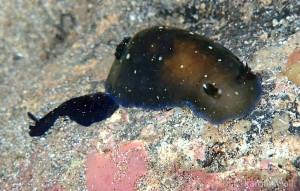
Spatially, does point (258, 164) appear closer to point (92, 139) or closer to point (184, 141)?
point (184, 141)

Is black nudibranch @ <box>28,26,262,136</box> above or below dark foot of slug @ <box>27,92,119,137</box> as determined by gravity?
above

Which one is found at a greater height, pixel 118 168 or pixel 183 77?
pixel 183 77

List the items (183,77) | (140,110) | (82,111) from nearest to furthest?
(183,77) < (140,110) < (82,111)

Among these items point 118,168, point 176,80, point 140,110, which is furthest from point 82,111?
point 176,80

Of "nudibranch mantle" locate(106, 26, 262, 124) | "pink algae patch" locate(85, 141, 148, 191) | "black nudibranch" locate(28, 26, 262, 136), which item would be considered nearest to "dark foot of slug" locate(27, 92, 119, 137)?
"black nudibranch" locate(28, 26, 262, 136)

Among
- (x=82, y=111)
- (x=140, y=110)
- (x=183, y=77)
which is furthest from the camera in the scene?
(x=82, y=111)

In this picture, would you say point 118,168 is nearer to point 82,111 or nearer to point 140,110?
point 140,110

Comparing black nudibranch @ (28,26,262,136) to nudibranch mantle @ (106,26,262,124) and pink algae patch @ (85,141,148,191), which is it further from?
pink algae patch @ (85,141,148,191)

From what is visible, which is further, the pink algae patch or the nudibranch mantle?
the pink algae patch
